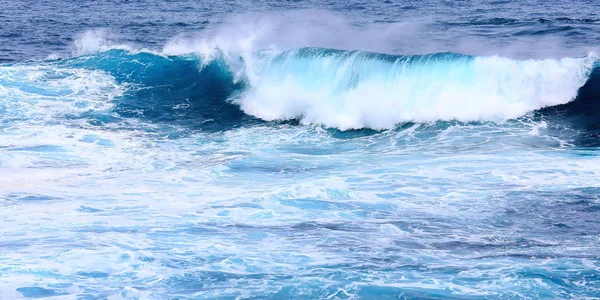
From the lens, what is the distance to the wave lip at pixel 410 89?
792 inches

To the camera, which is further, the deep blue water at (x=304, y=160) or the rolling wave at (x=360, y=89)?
the rolling wave at (x=360, y=89)

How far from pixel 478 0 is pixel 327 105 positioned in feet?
63.7

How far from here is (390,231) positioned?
11969 millimetres

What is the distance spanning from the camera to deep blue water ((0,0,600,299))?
10391 millimetres

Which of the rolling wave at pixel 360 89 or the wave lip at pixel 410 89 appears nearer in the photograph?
the wave lip at pixel 410 89

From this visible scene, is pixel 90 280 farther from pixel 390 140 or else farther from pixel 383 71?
pixel 383 71

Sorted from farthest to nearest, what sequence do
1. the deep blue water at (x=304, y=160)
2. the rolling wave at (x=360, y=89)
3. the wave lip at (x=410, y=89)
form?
the rolling wave at (x=360, y=89) < the wave lip at (x=410, y=89) < the deep blue water at (x=304, y=160)

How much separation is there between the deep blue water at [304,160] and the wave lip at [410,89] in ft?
0.19

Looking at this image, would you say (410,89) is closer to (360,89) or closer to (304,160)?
(360,89)

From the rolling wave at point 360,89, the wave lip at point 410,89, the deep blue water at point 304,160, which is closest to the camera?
the deep blue water at point 304,160

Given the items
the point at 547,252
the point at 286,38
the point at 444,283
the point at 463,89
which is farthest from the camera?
the point at 286,38

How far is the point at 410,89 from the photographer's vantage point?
21297mm

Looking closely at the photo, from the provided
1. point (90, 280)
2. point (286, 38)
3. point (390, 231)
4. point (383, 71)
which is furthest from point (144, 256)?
point (286, 38)

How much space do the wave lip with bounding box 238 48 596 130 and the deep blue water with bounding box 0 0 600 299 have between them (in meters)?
0.06
